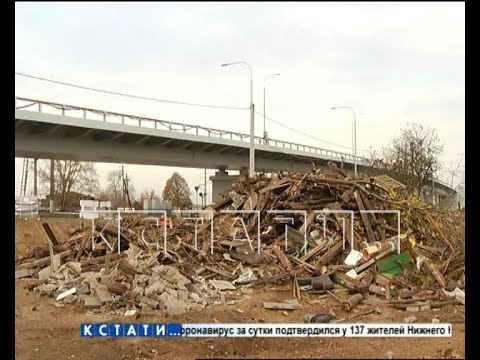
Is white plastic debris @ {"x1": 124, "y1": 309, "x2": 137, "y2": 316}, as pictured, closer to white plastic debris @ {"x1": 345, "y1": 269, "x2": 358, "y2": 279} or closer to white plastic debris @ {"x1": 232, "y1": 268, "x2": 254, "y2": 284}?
white plastic debris @ {"x1": 232, "y1": 268, "x2": 254, "y2": 284}

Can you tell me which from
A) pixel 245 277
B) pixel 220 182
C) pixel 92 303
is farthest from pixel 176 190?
pixel 92 303

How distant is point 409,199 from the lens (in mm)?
3650

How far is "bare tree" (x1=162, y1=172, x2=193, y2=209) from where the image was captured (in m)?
3.25

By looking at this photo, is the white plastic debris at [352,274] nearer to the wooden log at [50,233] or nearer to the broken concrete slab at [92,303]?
the broken concrete slab at [92,303]

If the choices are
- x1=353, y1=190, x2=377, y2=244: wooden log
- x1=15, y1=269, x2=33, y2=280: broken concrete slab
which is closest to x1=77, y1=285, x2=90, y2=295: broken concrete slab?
x1=15, y1=269, x2=33, y2=280: broken concrete slab

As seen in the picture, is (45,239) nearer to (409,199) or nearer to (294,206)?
(294,206)

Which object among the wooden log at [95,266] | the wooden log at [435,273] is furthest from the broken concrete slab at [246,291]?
the wooden log at [435,273]

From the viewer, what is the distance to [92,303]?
347 centimetres

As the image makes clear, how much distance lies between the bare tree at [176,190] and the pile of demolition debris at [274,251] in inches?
10.5

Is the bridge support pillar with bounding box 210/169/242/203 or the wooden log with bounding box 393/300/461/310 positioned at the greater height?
the bridge support pillar with bounding box 210/169/242/203

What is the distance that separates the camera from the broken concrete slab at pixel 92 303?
135 inches

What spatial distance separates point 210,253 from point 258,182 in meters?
0.82

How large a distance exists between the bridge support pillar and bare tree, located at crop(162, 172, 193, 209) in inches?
8.9
